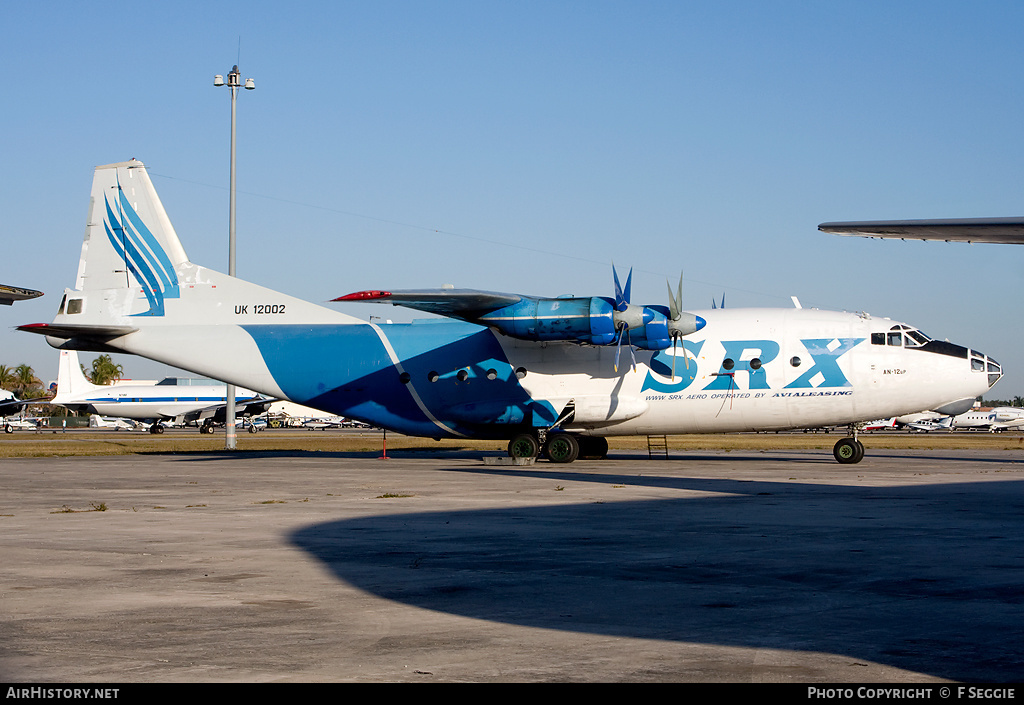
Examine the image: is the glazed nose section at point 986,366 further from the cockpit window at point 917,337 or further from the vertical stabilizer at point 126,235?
the vertical stabilizer at point 126,235

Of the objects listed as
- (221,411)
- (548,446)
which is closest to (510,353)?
(548,446)

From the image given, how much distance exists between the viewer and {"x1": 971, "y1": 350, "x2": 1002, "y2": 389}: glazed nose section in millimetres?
27484

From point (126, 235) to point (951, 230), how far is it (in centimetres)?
2753

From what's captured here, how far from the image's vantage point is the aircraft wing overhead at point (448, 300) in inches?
1024

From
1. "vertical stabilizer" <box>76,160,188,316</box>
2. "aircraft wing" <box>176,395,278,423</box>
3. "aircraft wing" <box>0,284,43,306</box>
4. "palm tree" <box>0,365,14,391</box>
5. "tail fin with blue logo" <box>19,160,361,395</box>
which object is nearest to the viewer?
"aircraft wing" <box>0,284,43,306</box>

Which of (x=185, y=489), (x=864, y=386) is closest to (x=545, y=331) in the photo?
(x=864, y=386)

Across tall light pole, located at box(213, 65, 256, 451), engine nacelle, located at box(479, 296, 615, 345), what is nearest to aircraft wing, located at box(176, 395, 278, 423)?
tall light pole, located at box(213, 65, 256, 451)

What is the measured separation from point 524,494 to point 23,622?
38.7 ft

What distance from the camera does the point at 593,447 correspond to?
3119cm

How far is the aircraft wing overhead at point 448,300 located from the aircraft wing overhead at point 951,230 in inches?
586

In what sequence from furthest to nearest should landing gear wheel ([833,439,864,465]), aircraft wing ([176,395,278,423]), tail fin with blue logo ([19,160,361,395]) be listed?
aircraft wing ([176,395,278,423]) → tail fin with blue logo ([19,160,361,395]) → landing gear wheel ([833,439,864,465])

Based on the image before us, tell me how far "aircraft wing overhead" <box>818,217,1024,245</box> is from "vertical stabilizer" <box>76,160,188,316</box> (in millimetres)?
24919

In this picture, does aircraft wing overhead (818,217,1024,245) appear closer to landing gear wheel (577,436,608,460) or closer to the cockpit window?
the cockpit window
